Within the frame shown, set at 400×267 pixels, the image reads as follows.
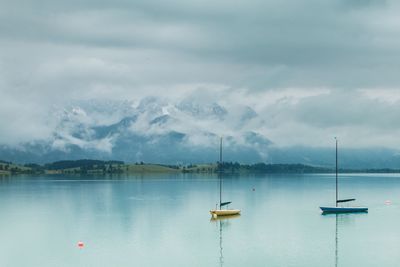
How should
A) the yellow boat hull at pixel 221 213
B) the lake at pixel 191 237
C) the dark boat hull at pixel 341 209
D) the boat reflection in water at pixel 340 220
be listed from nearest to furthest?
1. the lake at pixel 191 237
2. the boat reflection in water at pixel 340 220
3. the yellow boat hull at pixel 221 213
4. the dark boat hull at pixel 341 209

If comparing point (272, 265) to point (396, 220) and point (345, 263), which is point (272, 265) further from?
point (396, 220)

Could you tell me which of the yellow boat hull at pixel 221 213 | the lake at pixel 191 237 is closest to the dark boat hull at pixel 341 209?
the lake at pixel 191 237

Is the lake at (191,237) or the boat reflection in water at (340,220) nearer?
the lake at (191,237)

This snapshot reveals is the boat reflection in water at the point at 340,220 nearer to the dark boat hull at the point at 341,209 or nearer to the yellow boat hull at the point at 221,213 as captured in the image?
the dark boat hull at the point at 341,209

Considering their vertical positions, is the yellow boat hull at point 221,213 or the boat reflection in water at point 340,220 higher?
the yellow boat hull at point 221,213

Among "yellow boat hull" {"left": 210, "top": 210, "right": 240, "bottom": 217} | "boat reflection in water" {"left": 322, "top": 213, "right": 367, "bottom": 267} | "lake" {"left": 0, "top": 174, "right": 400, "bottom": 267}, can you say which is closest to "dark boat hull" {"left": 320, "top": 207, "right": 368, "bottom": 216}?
"boat reflection in water" {"left": 322, "top": 213, "right": 367, "bottom": 267}

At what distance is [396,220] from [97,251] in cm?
7891

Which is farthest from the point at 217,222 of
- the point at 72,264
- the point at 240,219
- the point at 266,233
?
the point at 72,264

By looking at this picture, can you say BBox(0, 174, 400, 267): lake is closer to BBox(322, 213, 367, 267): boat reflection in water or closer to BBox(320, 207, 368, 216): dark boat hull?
BBox(322, 213, 367, 267): boat reflection in water

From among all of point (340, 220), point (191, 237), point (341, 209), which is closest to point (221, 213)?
point (340, 220)

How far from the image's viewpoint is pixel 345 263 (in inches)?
3787

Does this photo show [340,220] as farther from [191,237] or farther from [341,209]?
[191,237]

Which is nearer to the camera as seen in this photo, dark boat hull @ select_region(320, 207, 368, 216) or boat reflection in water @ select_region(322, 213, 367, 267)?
boat reflection in water @ select_region(322, 213, 367, 267)

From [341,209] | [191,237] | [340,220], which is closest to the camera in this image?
[191,237]
